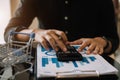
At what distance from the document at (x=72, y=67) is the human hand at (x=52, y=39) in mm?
64

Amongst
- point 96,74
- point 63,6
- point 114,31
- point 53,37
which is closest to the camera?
point 96,74

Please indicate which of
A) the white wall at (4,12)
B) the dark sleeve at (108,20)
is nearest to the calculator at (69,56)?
the dark sleeve at (108,20)

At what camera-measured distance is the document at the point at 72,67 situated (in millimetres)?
396

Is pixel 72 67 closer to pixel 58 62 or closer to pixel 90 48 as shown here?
pixel 58 62

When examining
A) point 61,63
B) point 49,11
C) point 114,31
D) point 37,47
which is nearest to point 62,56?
point 61,63

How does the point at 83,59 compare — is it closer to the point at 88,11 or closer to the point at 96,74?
the point at 96,74

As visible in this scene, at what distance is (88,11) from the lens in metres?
1.06

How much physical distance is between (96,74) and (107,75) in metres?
0.03

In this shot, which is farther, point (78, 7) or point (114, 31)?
point (78, 7)

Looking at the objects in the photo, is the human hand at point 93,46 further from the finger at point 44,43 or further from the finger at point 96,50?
the finger at point 44,43

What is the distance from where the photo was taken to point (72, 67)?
0.44 metres

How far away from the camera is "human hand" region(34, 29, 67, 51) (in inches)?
23.3

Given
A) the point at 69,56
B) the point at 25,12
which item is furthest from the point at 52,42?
the point at 25,12

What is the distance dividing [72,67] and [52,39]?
188 mm
